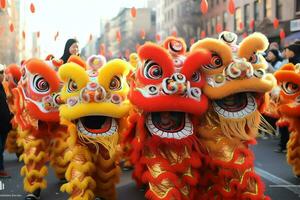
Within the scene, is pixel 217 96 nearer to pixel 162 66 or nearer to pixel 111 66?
pixel 162 66

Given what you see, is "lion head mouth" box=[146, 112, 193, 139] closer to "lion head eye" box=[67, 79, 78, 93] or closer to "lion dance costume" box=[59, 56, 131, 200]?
"lion dance costume" box=[59, 56, 131, 200]

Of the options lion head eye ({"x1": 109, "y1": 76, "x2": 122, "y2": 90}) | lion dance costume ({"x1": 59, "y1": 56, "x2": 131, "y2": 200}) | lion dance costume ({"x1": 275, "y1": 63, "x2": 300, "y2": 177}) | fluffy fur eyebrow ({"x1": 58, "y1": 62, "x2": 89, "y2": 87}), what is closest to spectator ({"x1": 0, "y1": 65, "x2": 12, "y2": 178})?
lion dance costume ({"x1": 59, "y1": 56, "x2": 131, "y2": 200})

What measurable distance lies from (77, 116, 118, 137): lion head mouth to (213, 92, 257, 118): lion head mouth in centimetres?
112

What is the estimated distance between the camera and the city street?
646 cm

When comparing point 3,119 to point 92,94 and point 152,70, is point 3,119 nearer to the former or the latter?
point 92,94

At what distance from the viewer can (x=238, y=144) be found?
5020 millimetres

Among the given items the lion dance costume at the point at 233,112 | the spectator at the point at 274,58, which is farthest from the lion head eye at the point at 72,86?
the spectator at the point at 274,58

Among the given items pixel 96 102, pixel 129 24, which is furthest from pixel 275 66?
pixel 129 24

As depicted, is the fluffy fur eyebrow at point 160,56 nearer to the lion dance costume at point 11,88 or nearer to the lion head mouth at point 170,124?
the lion head mouth at point 170,124

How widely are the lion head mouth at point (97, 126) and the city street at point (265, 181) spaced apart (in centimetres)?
152

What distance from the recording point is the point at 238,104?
502cm

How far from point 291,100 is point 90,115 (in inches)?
107

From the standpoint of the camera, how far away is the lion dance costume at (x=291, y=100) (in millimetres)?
6215

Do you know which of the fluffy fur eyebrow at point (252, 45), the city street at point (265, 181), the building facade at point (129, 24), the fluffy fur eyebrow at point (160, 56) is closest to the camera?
the fluffy fur eyebrow at point (160, 56)
